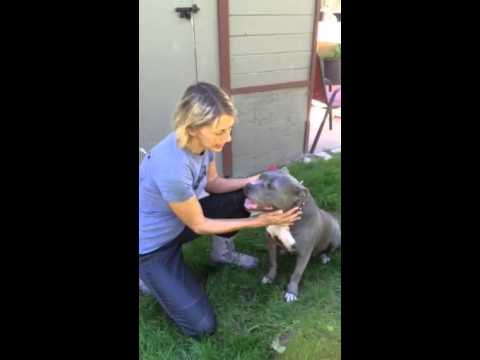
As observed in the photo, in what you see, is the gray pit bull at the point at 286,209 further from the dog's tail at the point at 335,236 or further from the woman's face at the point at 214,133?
the woman's face at the point at 214,133

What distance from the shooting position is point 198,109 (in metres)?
2.56

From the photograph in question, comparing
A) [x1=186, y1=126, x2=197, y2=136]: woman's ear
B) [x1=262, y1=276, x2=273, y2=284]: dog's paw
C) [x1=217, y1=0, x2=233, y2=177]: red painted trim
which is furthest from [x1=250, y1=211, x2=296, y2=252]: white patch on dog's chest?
[x1=217, y1=0, x2=233, y2=177]: red painted trim

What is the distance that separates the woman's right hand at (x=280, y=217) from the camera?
9.27ft

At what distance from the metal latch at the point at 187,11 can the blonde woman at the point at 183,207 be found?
5.74 feet

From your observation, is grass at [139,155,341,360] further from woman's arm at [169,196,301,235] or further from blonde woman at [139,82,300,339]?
woman's arm at [169,196,301,235]

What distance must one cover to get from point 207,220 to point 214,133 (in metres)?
0.56

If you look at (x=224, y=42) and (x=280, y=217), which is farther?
(x=224, y=42)

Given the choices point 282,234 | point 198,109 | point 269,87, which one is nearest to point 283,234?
point 282,234

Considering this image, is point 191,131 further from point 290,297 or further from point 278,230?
point 290,297
